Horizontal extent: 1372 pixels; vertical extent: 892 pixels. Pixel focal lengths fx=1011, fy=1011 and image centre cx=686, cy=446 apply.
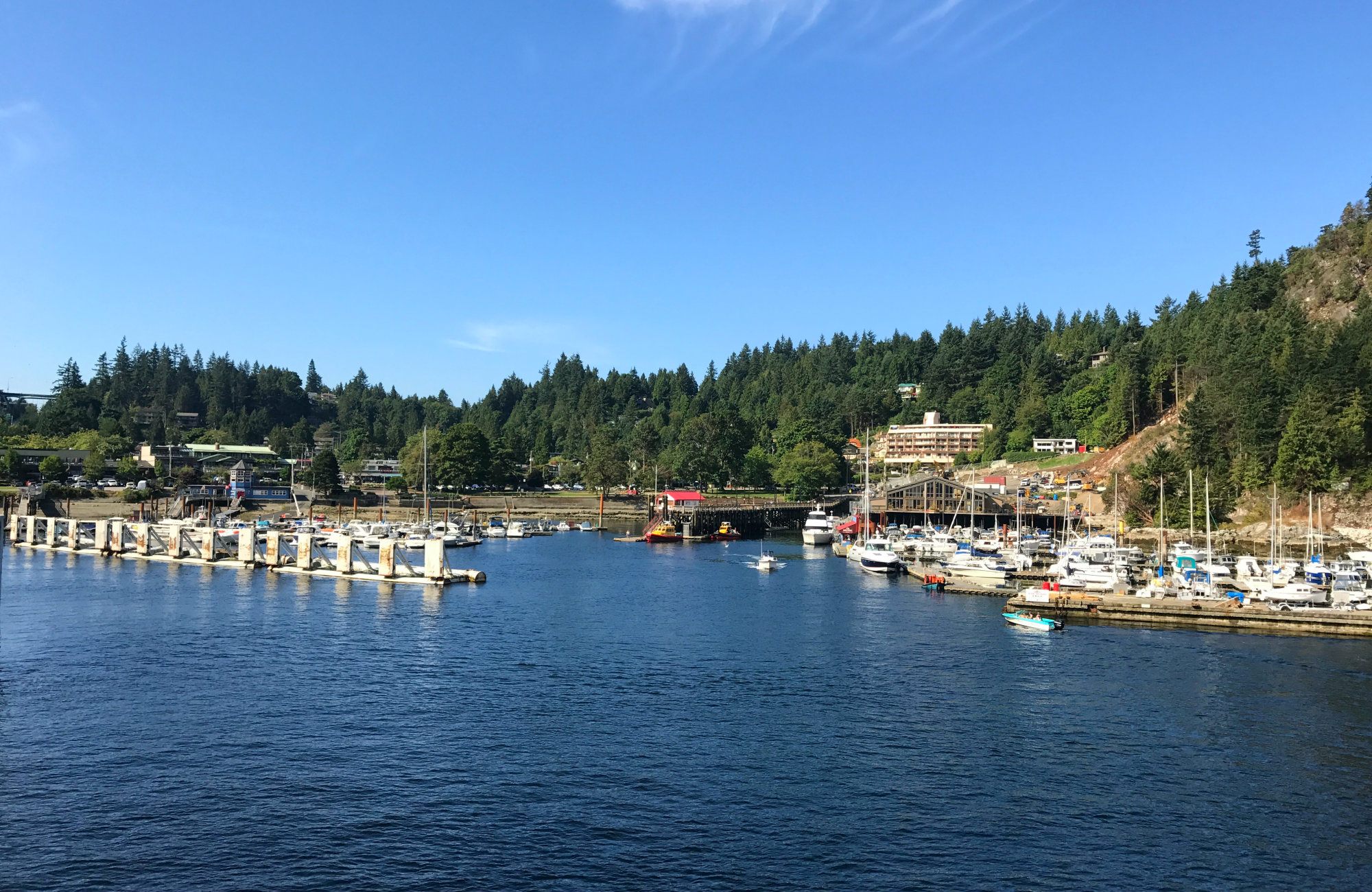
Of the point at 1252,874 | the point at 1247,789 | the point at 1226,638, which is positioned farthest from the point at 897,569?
the point at 1252,874

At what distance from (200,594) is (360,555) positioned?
28.8m

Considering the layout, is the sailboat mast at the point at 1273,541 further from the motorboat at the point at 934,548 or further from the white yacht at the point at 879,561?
the white yacht at the point at 879,561

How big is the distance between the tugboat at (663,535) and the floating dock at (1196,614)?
68.1 meters

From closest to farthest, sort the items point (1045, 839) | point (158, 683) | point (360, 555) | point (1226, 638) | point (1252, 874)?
point (1252, 874)
point (1045, 839)
point (158, 683)
point (1226, 638)
point (360, 555)

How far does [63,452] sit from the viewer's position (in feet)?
599

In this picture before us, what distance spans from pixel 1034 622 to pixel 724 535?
3210 inches

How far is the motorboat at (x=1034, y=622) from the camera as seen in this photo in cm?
5909

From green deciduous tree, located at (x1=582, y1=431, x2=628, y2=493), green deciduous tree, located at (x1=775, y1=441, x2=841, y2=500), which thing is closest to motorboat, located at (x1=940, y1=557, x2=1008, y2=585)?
green deciduous tree, located at (x1=775, y1=441, x2=841, y2=500)

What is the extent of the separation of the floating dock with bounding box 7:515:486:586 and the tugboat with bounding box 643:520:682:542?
3266cm

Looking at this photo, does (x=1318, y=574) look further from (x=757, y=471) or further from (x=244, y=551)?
(x=757, y=471)

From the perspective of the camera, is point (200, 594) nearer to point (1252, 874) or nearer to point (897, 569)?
point (897, 569)

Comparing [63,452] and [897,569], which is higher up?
[63,452]

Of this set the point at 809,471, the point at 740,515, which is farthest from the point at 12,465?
the point at 809,471

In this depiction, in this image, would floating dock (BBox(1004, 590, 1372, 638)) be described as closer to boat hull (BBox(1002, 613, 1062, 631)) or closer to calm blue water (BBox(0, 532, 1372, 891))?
calm blue water (BBox(0, 532, 1372, 891))
